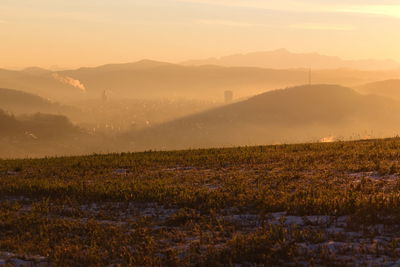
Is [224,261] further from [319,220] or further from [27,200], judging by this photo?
[27,200]

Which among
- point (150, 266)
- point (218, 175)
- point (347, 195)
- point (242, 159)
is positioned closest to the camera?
point (150, 266)

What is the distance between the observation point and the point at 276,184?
1731cm

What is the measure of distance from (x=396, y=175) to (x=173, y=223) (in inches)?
369

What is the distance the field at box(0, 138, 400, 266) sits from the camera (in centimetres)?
1009

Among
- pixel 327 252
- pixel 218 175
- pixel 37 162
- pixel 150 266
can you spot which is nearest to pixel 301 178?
pixel 218 175

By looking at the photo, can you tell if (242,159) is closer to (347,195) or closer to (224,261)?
(347,195)

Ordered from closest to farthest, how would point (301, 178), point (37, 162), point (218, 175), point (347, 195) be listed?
point (347, 195) < point (301, 178) < point (218, 175) < point (37, 162)

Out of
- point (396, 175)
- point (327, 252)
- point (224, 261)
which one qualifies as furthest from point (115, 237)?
point (396, 175)

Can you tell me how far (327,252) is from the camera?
977 cm

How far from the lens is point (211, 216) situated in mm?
13375

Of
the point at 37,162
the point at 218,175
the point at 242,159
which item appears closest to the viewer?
the point at 218,175

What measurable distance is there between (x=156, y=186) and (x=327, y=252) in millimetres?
8606

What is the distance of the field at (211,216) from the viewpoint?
33.1ft

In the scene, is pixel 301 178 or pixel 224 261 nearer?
pixel 224 261
